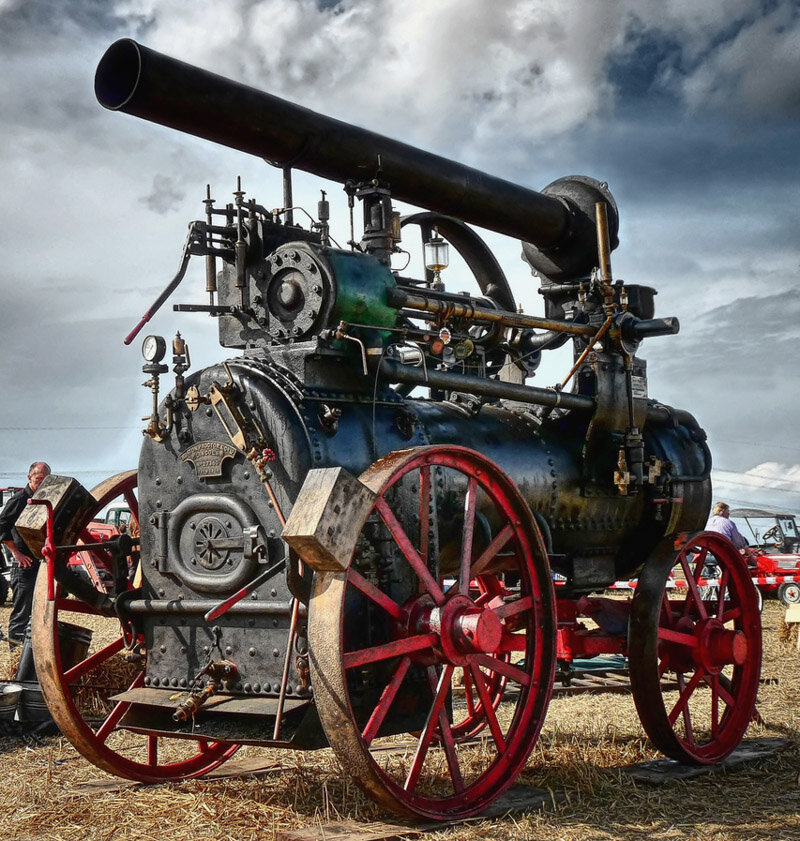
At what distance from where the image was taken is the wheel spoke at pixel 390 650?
429 cm

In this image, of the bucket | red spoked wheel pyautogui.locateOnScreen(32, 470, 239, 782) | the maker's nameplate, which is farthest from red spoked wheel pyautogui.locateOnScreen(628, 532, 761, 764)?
the bucket

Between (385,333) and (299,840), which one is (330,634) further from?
(385,333)

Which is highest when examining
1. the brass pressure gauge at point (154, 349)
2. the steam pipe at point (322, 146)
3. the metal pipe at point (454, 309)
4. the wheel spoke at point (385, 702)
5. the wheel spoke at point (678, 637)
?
the steam pipe at point (322, 146)

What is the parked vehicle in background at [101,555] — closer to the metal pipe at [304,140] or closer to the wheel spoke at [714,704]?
the metal pipe at [304,140]

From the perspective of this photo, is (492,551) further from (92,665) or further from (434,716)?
(92,665)

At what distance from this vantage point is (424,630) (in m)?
4.79

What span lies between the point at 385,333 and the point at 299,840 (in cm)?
246

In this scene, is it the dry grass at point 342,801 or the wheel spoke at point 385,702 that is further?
the dry grass at point 342,801

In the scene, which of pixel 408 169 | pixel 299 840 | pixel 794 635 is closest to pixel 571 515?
pixel 408 169

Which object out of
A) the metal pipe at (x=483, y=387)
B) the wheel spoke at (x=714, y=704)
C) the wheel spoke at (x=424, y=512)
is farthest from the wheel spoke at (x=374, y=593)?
the wheel spoke at (x=714, y=704)

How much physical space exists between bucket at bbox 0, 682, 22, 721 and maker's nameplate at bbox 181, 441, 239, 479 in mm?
2814

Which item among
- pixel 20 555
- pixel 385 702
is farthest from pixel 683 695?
pixel 20 555

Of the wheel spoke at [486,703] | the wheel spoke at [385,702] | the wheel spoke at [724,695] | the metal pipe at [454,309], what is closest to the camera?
the wheel spoke at [385,702]

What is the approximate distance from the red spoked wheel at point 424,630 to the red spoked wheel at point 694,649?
2.50 feet
